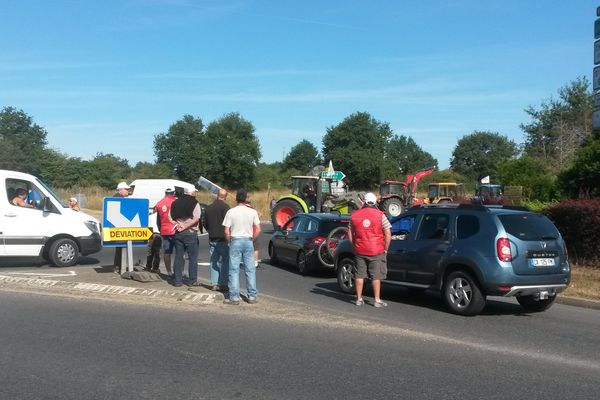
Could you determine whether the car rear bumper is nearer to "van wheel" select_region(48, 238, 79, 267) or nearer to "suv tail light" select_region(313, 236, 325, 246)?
"suv tail light" select_region(313, 236, 325, 246)

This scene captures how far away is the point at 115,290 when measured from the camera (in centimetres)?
1073

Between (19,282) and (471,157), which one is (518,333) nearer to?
(19,282)

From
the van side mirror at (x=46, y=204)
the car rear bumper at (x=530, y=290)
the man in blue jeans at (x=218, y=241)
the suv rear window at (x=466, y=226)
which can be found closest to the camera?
the car rear bumper at (x=530, y=290)

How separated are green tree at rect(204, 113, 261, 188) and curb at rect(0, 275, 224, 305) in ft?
205

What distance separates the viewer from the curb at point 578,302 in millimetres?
10266

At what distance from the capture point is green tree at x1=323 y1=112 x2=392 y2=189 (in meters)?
81.0

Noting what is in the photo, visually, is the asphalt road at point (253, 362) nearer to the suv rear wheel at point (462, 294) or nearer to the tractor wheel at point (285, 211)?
the suv rear wheel at point (462, 294)

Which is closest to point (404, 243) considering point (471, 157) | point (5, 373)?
point (5, 373)

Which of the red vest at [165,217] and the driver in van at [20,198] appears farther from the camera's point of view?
the driver in van at [20,198]

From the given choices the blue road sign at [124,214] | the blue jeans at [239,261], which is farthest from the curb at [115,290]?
the blue road sign at [124,214]

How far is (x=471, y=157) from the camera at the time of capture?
367ft

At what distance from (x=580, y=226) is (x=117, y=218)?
10.2 m

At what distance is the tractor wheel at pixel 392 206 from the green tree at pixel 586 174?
28.7 ft

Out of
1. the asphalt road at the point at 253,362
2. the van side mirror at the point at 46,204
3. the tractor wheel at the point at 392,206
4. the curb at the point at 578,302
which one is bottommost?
the asphalt road at the point at 253,362
